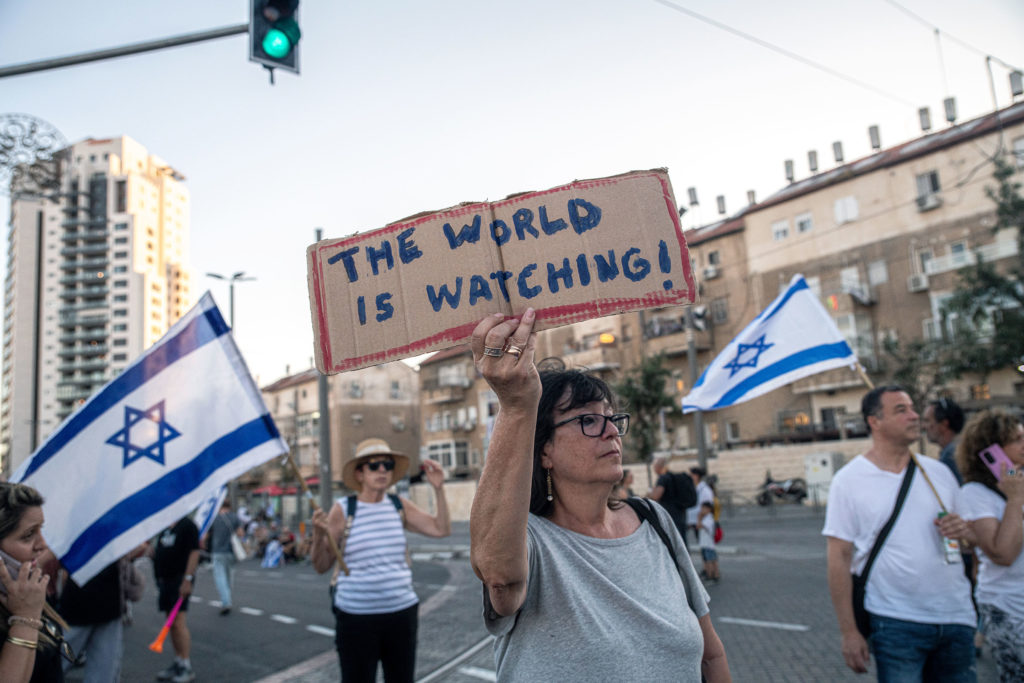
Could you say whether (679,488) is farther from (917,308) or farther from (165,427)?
(917,308)

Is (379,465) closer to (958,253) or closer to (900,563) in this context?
(900,563)

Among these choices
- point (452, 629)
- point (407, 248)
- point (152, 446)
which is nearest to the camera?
point (407, 248)

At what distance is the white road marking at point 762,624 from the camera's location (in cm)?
796

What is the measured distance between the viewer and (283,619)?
37.6 feet

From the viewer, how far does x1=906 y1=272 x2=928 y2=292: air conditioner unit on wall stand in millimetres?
35906

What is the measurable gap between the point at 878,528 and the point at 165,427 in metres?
4.35

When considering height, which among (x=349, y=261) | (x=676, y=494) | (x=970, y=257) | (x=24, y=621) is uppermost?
(x=970, y=257)

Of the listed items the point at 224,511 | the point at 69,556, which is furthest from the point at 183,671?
the point at 224,511

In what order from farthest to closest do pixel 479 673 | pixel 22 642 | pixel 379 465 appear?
1. pixel 479 673
2. pixel 379 465
3. pixel 22 642

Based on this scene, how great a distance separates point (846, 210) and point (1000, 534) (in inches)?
1557

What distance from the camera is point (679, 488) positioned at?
795 cm

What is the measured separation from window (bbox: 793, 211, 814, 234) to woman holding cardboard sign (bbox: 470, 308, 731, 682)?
4225 centimetres

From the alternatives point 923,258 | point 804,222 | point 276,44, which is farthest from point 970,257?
point 276,44

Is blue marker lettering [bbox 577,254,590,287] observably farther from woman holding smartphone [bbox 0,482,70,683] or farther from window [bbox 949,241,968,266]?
window [bbox 949,241,968,266]
